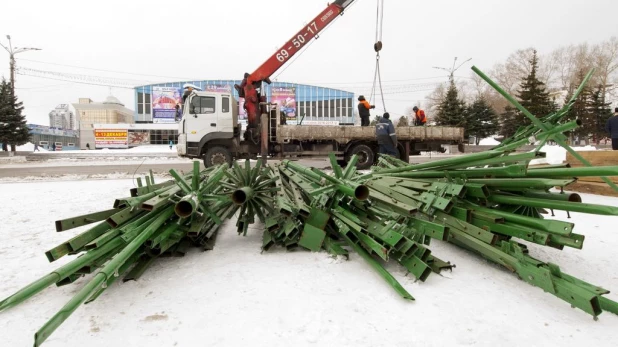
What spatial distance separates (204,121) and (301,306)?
32.4 ft

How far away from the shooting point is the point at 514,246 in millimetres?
2895

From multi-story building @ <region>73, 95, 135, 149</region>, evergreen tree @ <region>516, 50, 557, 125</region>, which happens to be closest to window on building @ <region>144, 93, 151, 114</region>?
multi-story building @ <region>73, 95, 135, 149</region>

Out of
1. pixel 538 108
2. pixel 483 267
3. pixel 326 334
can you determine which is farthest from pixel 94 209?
pixel 538 108

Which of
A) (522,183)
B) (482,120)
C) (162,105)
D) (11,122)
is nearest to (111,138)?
(162,105)

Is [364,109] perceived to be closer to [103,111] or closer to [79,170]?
[79,170]

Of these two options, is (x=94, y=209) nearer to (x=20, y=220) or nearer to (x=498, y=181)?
(x=20, y=220)

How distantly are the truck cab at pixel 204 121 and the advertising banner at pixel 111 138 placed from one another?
3768 centimetres

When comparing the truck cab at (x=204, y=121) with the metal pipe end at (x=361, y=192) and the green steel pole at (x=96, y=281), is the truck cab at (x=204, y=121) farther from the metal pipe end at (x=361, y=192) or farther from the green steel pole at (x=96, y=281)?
the metal pipe end at (x=361, y=192)

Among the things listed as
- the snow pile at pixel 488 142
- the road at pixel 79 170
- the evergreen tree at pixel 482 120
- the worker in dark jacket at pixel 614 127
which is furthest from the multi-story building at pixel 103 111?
the worker in dark jacket at pixel 614 127

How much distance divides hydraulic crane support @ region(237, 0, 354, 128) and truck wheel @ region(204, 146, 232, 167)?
7.43 feet

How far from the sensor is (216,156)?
Result: 11.3 m

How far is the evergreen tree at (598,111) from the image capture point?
37.1 meters

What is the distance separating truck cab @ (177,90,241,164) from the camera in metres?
11.2

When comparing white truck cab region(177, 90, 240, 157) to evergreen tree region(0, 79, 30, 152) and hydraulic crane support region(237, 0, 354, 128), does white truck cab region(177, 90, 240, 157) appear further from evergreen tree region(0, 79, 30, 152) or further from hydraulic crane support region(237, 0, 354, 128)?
evergreen tree region(0, 79, 30, 152)
